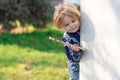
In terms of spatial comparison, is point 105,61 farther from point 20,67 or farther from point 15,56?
point 15,56

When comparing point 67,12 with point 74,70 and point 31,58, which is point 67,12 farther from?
point 31,58

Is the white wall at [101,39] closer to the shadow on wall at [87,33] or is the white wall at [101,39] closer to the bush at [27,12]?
the shadow on wall at [87,33]

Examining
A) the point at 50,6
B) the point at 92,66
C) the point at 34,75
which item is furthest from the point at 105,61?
A: the point at 50,6

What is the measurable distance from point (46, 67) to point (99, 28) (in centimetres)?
354

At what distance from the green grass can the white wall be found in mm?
2852

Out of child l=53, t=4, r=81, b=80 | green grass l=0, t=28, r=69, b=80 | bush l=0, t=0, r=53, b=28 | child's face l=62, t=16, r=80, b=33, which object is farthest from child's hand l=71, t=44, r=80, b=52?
bush l=0, t=0, r=53, b=28

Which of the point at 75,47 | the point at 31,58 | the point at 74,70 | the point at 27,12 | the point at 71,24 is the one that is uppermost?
the point at 71,24

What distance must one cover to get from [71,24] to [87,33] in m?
0.15

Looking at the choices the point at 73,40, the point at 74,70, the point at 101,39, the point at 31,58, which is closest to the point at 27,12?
the point at 31,58

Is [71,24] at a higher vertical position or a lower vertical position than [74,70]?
higher

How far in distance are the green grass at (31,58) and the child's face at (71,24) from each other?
2766 millimetres

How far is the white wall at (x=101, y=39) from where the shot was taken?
238 cm

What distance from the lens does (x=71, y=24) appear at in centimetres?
264

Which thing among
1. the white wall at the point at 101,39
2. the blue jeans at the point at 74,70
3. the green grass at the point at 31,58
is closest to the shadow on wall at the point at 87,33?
the white wall at the point at 101,39
